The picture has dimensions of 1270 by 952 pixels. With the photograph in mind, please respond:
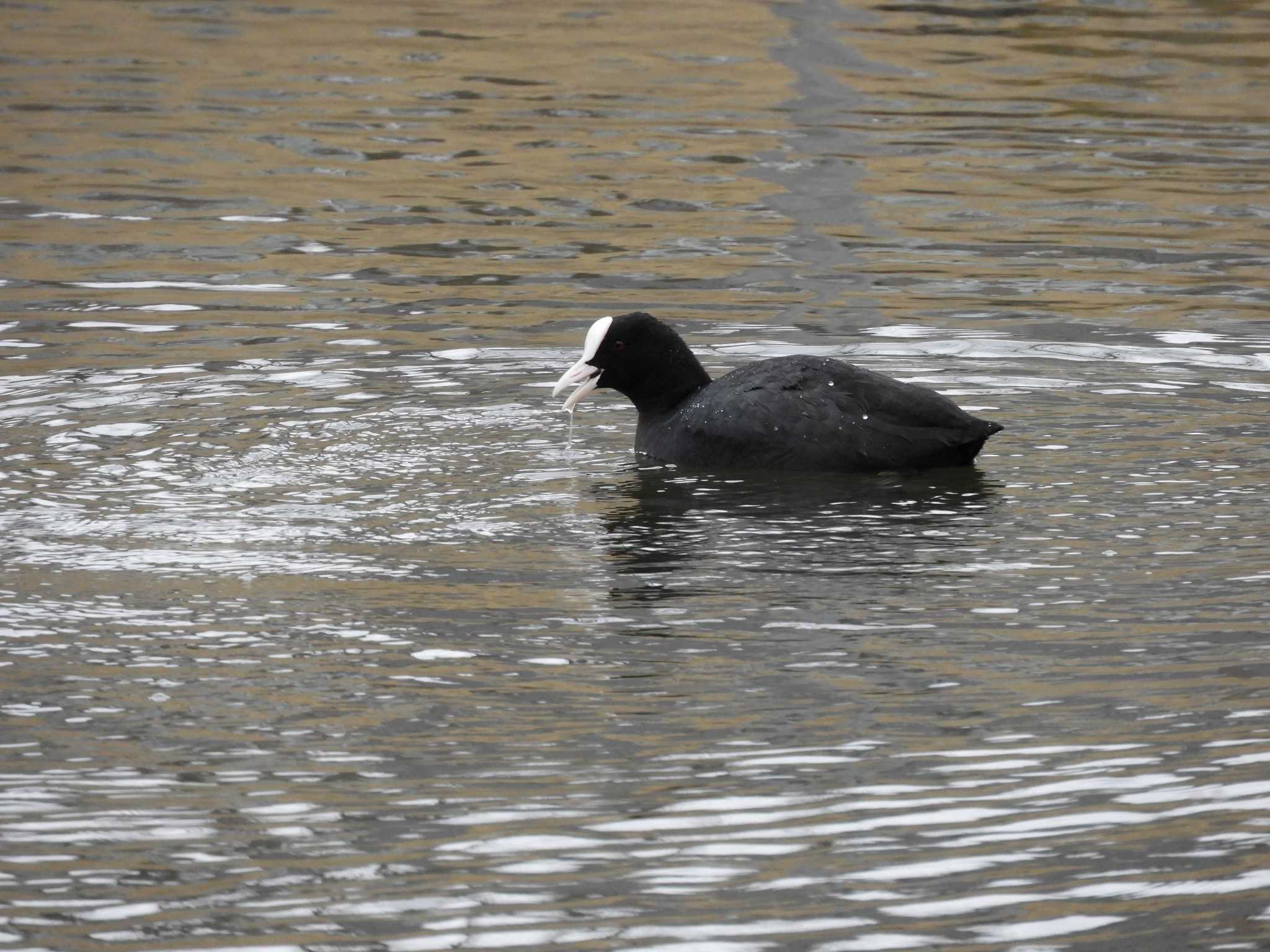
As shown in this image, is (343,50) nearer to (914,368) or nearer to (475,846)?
(914,368)

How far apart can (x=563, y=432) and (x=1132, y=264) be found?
16.3 feet

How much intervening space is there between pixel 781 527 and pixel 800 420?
845 mm

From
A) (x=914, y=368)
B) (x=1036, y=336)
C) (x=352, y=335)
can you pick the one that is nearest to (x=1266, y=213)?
(x=1036, y=336)

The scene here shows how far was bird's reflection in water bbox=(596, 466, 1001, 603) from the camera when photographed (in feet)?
22.2

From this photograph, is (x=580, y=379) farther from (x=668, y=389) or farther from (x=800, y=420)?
(x=800, y=420)

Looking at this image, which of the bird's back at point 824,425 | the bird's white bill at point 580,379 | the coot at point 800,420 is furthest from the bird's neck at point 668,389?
the bird's back at point 824,425

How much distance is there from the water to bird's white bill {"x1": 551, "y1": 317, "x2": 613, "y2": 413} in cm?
25

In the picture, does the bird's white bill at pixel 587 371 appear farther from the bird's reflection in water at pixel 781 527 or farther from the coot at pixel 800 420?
the bird's reflection in water at pixel 781 527

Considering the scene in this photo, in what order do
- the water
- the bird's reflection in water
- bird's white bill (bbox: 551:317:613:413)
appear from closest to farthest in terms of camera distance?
1. the water
2. the bird's reflection in water
3. bird's white bill (bbox: 551:317:613:413)

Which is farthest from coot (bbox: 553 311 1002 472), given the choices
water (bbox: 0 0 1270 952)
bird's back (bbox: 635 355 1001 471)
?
water (bbox: 0 0 1270 952)

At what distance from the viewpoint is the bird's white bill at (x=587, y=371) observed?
28.8ft

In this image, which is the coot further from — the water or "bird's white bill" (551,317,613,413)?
the water

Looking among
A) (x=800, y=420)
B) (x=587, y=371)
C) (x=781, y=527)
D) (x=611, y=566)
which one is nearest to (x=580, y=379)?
(x=587, y=371)

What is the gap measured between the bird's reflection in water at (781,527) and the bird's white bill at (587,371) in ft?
1.69
